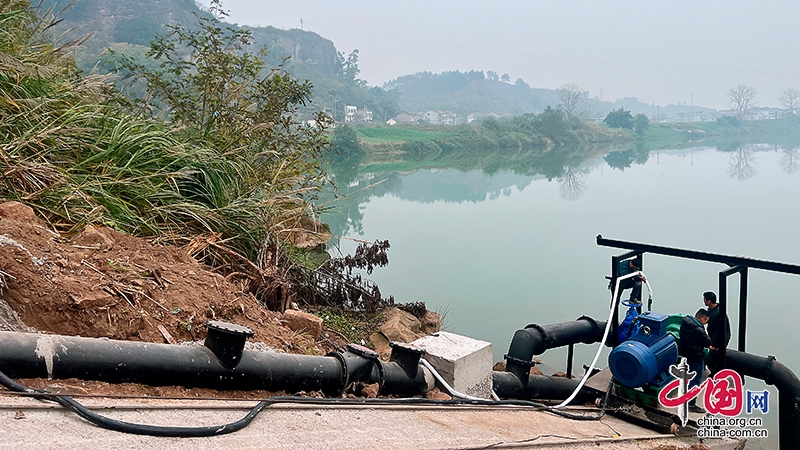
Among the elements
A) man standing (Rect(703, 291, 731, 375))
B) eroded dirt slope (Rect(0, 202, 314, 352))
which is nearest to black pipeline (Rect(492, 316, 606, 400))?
man standing (Rect(703, 291, 731, 375))

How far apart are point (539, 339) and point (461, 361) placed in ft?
4.86

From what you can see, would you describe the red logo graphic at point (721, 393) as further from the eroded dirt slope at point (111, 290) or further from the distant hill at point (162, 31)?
the distant hill at point (162, 31)

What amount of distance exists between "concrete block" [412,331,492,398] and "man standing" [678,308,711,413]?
1.65 meters

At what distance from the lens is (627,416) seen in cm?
505

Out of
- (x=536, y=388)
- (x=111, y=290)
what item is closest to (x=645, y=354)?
(x=536, y=388)

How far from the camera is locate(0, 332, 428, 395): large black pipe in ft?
7.96

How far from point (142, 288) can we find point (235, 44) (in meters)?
7.06

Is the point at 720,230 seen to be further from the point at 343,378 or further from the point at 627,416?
the point at 343,378

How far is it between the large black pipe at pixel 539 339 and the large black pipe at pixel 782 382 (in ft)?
4.05

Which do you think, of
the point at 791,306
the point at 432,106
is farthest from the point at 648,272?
the point at 432,106

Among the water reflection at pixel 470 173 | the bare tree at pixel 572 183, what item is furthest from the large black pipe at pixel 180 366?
the bare tree at pixel 572 183

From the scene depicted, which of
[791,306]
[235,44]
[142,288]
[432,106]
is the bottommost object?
[791,306]

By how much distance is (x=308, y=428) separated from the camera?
8.88 ft

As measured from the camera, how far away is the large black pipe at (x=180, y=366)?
243cm
